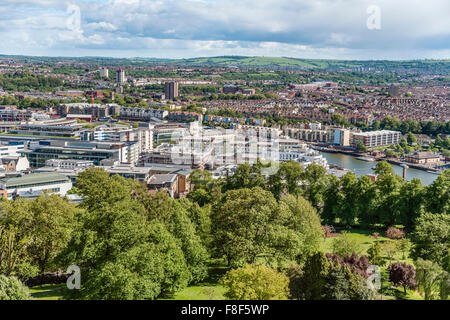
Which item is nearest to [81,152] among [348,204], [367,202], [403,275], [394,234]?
[348,204]

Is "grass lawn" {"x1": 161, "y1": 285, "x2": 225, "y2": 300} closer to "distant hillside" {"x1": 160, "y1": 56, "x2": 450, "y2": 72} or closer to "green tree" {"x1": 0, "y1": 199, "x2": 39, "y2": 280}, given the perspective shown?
"green tree" {"x1": 0, "y1": 199, "x2": 39, "y2": 280}

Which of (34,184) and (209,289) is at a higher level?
(209,289)

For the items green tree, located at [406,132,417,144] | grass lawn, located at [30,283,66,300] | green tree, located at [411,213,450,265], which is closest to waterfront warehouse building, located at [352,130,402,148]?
green tree, located at [406,132,417,144]

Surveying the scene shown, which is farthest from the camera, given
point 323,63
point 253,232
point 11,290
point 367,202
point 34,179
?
point 323,63

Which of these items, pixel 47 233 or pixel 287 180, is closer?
pixel 47 233

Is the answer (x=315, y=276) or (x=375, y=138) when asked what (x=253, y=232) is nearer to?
(x=315, y=276)

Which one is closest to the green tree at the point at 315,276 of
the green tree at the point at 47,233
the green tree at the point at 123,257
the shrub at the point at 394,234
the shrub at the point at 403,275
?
the green tree at the point at 123,257

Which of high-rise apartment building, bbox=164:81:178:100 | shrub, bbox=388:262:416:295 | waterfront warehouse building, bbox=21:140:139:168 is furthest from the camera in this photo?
high-rise apartment building, bbox=164:81:178:100

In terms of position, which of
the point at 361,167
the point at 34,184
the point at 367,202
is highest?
the point at 367,202
